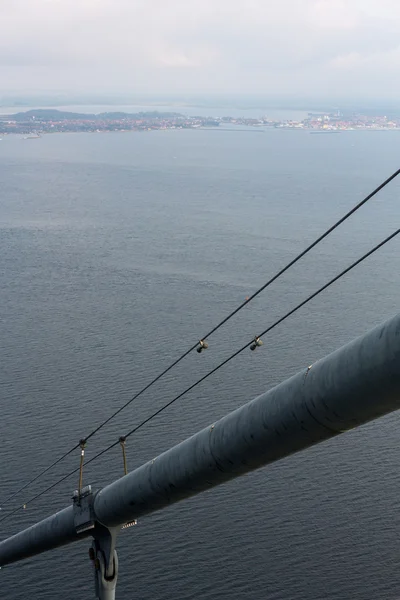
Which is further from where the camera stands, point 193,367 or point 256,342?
point 193,367

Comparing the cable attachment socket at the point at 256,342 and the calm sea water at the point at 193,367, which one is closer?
the cable attachment socket at the point at 256,342

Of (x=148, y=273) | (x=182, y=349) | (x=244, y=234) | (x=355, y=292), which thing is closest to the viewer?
(x=182, y=349)

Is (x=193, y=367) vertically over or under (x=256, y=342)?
under

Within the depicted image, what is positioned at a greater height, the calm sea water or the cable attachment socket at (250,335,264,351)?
the cable attachment socket at (250,335,264,351)

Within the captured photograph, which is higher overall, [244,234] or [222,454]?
[222,454]

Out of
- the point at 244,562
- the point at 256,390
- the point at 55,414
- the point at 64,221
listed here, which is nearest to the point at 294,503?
the point at 244,562

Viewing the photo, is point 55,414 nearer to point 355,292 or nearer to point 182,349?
point 182,349

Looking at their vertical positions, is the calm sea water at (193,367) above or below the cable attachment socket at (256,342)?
below

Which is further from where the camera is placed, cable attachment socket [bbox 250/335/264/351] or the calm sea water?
the calm sea water
